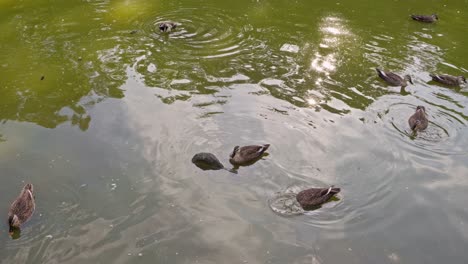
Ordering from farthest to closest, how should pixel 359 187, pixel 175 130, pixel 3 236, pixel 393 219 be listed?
1. pixel 175 130
2. pixel 359 187
3. pixel 393 219
4. pixel 3 236

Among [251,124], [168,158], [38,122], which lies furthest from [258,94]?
[38,122]

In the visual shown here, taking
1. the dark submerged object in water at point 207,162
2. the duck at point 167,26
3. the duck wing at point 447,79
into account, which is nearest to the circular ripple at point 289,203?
the dark submerged object in water at point 207,162

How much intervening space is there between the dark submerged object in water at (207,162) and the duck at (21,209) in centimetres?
271

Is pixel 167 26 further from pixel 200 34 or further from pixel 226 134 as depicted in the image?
pixel 226 134

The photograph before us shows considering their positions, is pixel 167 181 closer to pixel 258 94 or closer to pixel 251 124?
pixel 251 124

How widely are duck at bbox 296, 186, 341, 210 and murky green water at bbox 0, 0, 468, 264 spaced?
0.20m

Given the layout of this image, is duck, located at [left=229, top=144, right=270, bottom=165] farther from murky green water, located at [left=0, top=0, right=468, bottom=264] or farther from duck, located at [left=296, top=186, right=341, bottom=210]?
duck, located at [left=296, top=186, right=341, bottom=210]

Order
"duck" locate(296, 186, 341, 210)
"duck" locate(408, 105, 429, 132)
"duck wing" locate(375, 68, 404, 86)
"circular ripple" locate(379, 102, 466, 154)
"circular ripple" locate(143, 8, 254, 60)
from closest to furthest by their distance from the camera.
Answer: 1. "duck" locate(296, 186, 341, 210)
2. "circular ripple" locate(379, 102, 466, 154)
3. "duck" locate(408, 105, 429, 132)
4. "duck wing" locate(375, 68, 404, 86)
5. "circular ripple" locate(143, 8, 254, 60)

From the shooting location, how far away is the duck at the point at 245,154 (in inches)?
307

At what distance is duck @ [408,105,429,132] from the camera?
8.69m

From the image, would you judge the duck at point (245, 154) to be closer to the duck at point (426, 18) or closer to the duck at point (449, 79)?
the duck at point (449, 79)

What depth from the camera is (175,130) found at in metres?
8.80

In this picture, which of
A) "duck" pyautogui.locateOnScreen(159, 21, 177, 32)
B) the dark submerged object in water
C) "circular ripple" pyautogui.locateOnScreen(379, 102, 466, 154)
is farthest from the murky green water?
"duck" pyautogui.locateOnScreen(159, 21, 177, 32)

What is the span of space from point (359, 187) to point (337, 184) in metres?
0.37
